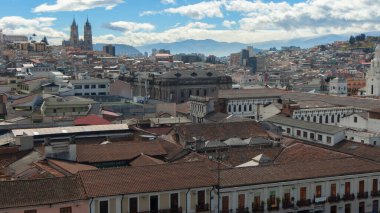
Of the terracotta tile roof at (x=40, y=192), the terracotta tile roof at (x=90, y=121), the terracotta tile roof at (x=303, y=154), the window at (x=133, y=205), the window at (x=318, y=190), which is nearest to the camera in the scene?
the terracotta tile roof at (x=40, y=192)

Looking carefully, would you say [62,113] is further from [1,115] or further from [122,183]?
[122,183]

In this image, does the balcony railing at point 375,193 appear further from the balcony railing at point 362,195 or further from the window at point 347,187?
the window at point 347,187

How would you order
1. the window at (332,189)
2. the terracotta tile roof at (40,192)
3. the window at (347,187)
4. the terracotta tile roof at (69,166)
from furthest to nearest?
1. the window at (347,187)
2. the window at (332,189)
3. the terracotta tile roof at (69,166)
4. the terracotta tile roof at (40,192)

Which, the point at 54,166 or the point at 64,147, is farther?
the point at 64,147

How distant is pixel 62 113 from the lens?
75438 millimetres

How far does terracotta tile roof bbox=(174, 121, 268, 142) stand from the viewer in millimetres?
55078

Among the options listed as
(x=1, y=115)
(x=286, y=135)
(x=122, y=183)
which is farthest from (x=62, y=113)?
(x=122, y=183)

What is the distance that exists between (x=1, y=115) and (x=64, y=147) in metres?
36.9

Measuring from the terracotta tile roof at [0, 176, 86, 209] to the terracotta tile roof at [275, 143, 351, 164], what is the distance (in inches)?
777

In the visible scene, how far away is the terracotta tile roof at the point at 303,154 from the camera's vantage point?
45250mm

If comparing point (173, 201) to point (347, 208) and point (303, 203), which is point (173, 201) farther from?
point (347, 208)

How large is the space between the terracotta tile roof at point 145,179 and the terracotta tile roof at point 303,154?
1256 cm

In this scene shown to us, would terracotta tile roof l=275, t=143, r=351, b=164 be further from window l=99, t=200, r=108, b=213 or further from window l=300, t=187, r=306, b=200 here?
window l=99, t=200, r=108, b=213

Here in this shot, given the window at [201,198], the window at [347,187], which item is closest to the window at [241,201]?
the window at [201,198]
